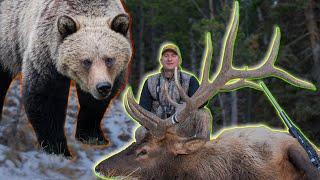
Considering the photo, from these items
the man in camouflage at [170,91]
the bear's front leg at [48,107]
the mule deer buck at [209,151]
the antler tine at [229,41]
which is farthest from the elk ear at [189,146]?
the bear's front leg at [48,107]

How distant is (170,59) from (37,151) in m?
1.36

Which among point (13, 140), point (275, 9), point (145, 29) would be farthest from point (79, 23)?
point (145, 29)

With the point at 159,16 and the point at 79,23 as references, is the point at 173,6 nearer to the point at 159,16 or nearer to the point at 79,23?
the point at 159,16

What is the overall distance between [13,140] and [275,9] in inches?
470

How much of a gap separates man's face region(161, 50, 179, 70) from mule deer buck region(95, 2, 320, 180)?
585mm

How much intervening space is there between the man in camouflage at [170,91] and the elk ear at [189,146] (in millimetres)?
440

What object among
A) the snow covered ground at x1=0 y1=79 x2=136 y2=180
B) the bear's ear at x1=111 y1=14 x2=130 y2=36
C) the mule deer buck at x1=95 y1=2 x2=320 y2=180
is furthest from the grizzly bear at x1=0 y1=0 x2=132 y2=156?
the mule deer buck at x1=95 y1=2 x2=320 y2=180

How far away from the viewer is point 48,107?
15.6ft

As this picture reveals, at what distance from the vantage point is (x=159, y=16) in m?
22.9

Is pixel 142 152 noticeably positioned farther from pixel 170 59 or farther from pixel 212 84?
pixel 170 59

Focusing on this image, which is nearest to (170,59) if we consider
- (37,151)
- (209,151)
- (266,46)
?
(209,151)

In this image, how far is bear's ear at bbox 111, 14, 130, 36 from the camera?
4.65m

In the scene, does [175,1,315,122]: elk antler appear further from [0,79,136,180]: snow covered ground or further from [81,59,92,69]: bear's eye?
[0,79,136,180]: snow covered ground

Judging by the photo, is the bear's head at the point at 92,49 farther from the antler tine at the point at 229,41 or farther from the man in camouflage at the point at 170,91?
the antler tine at the point at 229,41
